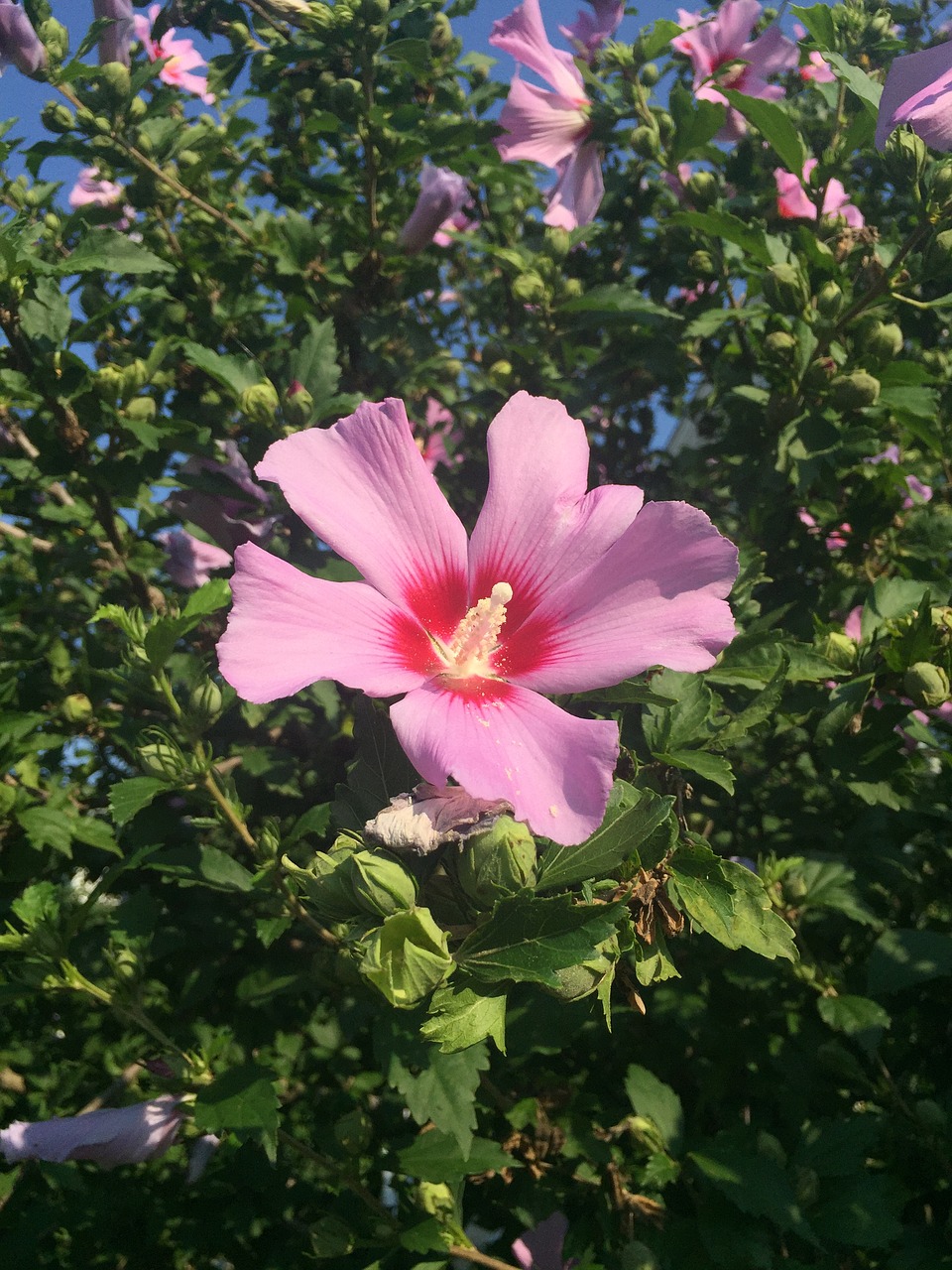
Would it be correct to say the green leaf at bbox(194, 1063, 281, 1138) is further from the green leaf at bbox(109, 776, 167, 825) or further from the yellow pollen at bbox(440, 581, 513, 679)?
the yellow pollen at bbox(440, 581, 513, 679)

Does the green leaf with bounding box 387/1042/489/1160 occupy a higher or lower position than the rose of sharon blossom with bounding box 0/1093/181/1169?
lower

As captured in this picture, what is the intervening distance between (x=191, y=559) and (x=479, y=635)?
1237 millimetres

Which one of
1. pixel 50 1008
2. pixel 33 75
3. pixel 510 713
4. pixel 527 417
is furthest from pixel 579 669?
pixel 50 1008

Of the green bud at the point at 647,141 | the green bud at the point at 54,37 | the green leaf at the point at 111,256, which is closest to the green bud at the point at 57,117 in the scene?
the green bud at the point at 54,37

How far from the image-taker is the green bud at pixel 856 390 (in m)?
1.67

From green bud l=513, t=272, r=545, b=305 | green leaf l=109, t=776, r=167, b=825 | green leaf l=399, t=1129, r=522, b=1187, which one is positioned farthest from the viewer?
green bud l=513, t=272, r=545, b=305

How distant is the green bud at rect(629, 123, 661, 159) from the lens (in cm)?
211

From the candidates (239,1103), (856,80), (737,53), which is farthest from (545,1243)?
(737,53)

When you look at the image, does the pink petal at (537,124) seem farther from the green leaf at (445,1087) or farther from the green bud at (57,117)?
the green leaf at (445,1087)

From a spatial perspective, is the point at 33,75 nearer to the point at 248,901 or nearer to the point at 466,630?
the point at 466,630

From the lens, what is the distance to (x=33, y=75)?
1.93m

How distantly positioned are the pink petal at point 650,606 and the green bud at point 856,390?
86 cm

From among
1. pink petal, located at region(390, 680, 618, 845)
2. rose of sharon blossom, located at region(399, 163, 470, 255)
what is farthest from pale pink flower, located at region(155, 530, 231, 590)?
pink petal, located at region(390, 680, 618, 845)

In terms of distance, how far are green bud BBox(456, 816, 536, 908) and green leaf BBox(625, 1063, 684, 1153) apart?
1031mm
